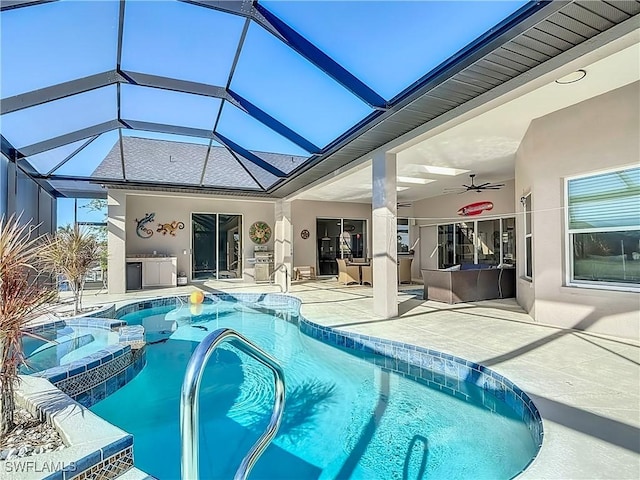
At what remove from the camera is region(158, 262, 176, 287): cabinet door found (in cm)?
1136

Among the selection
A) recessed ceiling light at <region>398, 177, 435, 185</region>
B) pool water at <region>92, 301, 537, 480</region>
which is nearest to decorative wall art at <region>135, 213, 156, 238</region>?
pool water at <region>92, 301, 537, 480</region>

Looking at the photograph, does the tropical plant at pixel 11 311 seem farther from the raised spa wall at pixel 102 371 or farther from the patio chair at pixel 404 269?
the patio chair at pixel 404 269

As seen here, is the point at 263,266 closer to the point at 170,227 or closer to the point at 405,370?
the point at 170,227

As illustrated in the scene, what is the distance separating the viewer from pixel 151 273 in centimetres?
1122

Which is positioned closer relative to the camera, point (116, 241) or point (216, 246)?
point (116, 241)

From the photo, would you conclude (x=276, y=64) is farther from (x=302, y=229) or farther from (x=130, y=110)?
(x=302, y=229)

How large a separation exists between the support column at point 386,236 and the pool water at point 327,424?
1468 millimetres

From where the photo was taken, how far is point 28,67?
15.9 feet

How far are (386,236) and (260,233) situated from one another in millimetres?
7918

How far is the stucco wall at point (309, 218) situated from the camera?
46.0ft

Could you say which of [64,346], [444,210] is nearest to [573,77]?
[64,346]

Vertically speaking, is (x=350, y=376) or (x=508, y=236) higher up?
(x=508, y=236)

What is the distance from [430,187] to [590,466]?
9753 millimetres

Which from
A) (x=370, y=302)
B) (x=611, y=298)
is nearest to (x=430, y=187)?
(x=370, y=302)
